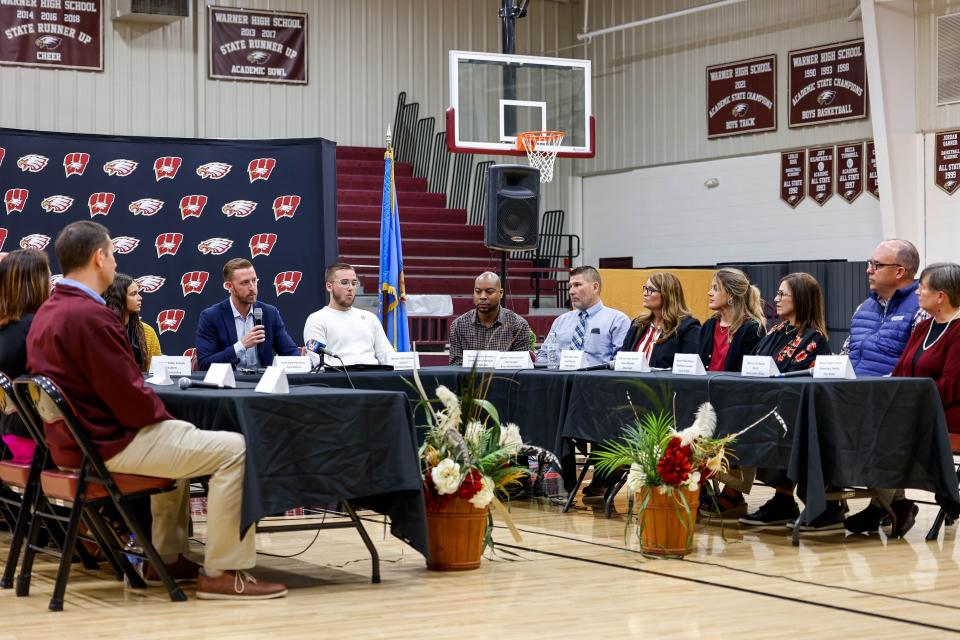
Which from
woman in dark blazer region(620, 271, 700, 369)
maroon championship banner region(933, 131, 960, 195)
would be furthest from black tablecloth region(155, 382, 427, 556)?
maroon championship banner region(933, 131, 960, 195)

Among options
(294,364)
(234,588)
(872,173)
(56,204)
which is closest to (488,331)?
(294,364)

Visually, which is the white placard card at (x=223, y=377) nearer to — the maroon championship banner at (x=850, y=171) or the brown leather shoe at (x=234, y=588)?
the brown leather shoe at (x=234, y=588)

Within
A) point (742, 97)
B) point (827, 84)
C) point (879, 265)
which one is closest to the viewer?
point (879, 265)

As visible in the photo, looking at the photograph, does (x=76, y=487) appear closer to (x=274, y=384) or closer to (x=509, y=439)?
(x=274, y=384)

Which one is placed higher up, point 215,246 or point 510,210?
point 510,210

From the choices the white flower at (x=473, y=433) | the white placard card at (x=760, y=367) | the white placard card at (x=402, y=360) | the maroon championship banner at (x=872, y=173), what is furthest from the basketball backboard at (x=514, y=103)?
the white flower at (x=473, y=433)

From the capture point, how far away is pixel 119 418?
390cm

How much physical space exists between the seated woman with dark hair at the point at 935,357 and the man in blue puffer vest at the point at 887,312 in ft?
0.81

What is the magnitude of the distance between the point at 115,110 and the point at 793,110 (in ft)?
24.6

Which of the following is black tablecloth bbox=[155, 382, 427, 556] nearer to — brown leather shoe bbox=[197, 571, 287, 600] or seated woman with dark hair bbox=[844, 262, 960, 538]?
brown leather shoe bbox=[197, 571, 287, 600]

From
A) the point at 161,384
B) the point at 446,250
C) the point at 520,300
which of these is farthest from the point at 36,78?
the point at 161,384

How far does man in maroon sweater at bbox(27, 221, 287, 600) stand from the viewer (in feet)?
12.7

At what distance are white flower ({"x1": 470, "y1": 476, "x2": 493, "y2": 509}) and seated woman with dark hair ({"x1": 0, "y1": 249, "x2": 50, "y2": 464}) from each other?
161 cm

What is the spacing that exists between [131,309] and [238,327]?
2.36ft
